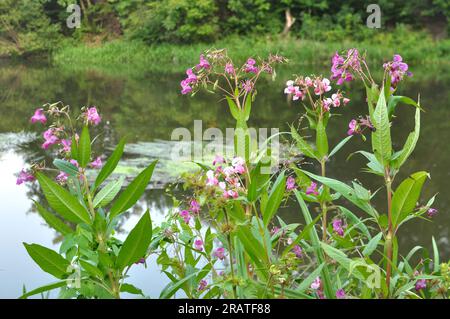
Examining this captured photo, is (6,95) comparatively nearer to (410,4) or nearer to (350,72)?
(410,4)

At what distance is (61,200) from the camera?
120cm

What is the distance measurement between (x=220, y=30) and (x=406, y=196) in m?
15.0

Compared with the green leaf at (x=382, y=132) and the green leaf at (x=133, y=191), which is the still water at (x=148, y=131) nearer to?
the green leaf at (x=133, y=191)

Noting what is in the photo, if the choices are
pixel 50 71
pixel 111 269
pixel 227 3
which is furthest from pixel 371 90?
pixel 227 3

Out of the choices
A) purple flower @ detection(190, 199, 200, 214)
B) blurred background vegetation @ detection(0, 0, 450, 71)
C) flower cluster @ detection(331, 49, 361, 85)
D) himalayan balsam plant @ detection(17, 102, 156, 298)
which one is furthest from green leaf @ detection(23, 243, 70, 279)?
blurred background vegetation @ detection(0, 0, 450, 71)

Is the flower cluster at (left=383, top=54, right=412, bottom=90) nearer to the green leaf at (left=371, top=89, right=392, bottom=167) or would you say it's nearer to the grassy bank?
the green leaf at (left=371, top=89, right=392, bottom=167)

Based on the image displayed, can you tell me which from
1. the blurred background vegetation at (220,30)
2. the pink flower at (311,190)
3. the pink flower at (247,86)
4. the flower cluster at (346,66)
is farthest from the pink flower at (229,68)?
the blurred background vegetation at (220,30)

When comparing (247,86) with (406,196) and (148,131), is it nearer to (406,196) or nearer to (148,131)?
(406,196)

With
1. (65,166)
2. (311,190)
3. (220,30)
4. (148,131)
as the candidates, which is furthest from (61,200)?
(220,30)

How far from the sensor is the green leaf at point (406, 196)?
121 centimetres

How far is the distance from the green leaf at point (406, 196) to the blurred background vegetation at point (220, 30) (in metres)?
12.1

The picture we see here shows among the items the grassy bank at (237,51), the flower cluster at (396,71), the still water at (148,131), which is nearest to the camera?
the flower cluster at (396,71)

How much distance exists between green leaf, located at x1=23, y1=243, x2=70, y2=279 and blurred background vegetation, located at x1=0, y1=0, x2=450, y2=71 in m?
12.3
